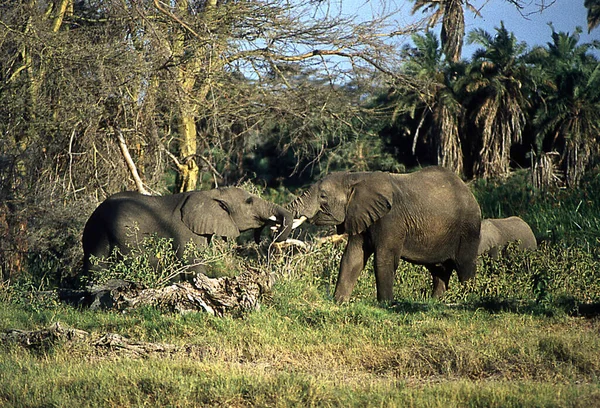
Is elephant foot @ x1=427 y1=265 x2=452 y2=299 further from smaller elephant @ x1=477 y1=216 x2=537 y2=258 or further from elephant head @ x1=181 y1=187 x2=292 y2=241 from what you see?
elephant head @ x1=181 y1=187 x2=292 y2=241

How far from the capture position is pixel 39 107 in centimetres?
1541

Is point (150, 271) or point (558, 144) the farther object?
point (558, 144)

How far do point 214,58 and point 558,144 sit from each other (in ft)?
42.9

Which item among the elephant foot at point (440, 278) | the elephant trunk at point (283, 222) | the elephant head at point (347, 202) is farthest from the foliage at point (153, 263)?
the elephant foot at point (440, 278)

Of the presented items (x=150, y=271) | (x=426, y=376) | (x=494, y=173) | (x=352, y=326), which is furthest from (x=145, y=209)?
(x=494, y=173)

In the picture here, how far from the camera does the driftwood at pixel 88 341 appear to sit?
8.59 metres

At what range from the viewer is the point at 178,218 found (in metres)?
13.5

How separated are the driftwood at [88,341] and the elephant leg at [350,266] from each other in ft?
11.4

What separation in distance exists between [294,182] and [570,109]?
10075 mm

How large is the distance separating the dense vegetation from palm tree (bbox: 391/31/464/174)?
10 centimetres

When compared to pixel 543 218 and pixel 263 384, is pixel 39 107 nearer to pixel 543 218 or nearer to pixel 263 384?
pixel 263 384

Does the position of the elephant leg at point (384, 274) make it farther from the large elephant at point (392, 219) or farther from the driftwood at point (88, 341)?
the driftwood at point (88, 341)

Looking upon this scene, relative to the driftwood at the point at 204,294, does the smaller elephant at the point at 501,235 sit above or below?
above

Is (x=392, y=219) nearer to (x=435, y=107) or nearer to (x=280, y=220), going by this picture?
(x=280, y=220)
